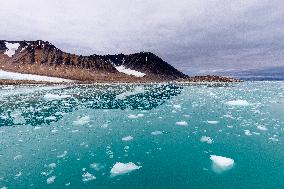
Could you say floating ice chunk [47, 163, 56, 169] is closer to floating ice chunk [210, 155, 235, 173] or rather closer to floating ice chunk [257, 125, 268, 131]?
floating ice chunk [210, 155, 235, 173]

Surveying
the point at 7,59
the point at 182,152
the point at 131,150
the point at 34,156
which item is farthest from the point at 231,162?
the point at 7,59

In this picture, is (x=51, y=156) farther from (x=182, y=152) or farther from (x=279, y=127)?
(x=279, y=127)

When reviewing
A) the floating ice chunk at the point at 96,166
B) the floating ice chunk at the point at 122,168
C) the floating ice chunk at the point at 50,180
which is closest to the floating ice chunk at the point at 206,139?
the floating ice chunk at the point at 122,168

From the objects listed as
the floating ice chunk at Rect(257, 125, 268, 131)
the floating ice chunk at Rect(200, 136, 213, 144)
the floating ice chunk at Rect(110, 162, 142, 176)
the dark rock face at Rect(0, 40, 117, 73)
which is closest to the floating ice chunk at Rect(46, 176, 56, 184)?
the floating ice chunk at Rect(110, 162, 142, 176)

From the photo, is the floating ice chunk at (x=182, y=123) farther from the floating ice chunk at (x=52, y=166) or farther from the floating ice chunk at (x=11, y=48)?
the floating ice chunk at (x=11, y=48)

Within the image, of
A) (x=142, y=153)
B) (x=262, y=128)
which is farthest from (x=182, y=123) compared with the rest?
(x=142, y=153)
